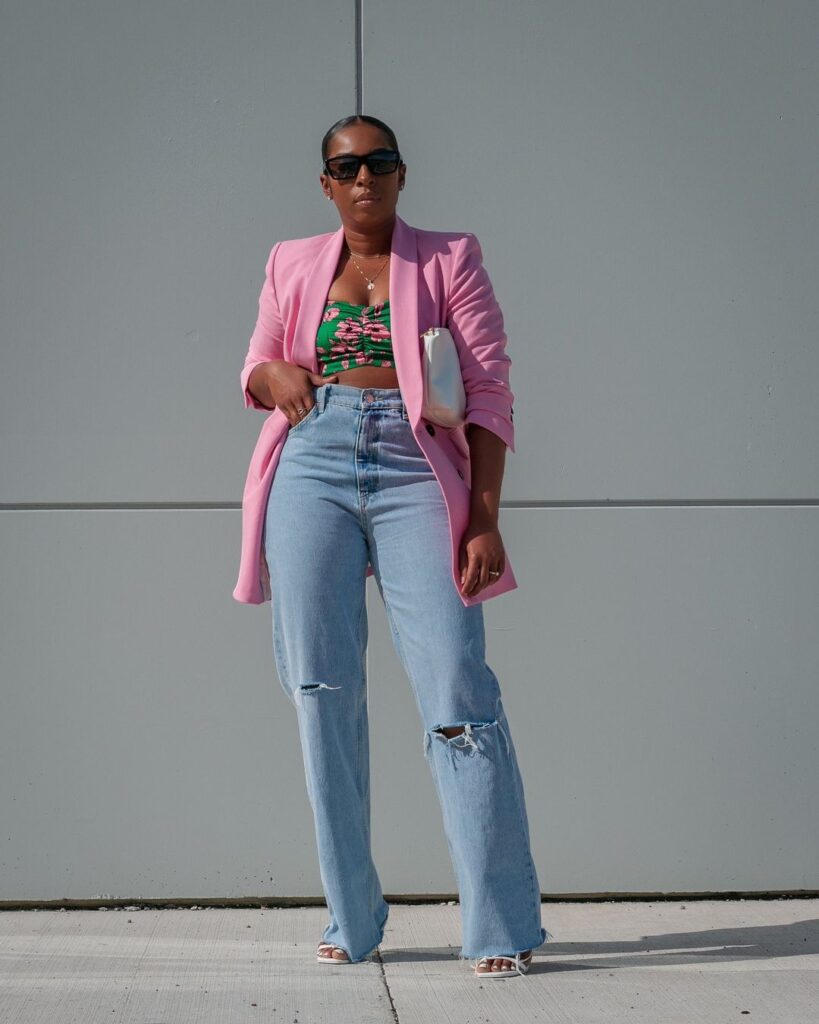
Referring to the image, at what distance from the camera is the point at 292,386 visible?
3219 millimetres

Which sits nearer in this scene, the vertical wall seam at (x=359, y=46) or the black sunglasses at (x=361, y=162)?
the black sunglasses at (x=361, y=162)

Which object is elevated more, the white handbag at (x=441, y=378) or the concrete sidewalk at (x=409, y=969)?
the white handbag at (x=441, y=378)

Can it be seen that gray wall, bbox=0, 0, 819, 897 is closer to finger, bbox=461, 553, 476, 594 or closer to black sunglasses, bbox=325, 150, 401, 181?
black sunglasses, bbox=325, 150, 401, 181

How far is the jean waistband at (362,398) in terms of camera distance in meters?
3.19

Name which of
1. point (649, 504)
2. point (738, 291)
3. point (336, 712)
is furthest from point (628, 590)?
point (336, 712)

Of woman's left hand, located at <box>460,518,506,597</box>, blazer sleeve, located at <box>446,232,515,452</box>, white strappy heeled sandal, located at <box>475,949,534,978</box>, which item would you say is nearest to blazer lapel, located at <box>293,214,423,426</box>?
blazer sleeve, located at <box>446,232,515,452</box>

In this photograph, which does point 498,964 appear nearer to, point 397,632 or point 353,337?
point 397,632

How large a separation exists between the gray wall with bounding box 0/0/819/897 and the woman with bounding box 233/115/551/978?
2.62 feet

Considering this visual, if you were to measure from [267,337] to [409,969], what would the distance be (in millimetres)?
1565

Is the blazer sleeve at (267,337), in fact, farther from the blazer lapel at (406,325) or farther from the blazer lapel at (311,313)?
the blazer lapel at (406,325)

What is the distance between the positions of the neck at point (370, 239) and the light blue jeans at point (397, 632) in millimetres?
362

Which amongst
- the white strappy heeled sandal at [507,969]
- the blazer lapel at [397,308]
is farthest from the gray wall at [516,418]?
the white strappy heeled sandal at [507,969]

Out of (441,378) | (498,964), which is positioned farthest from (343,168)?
(498,964)

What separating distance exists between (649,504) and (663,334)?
1.63 feet
